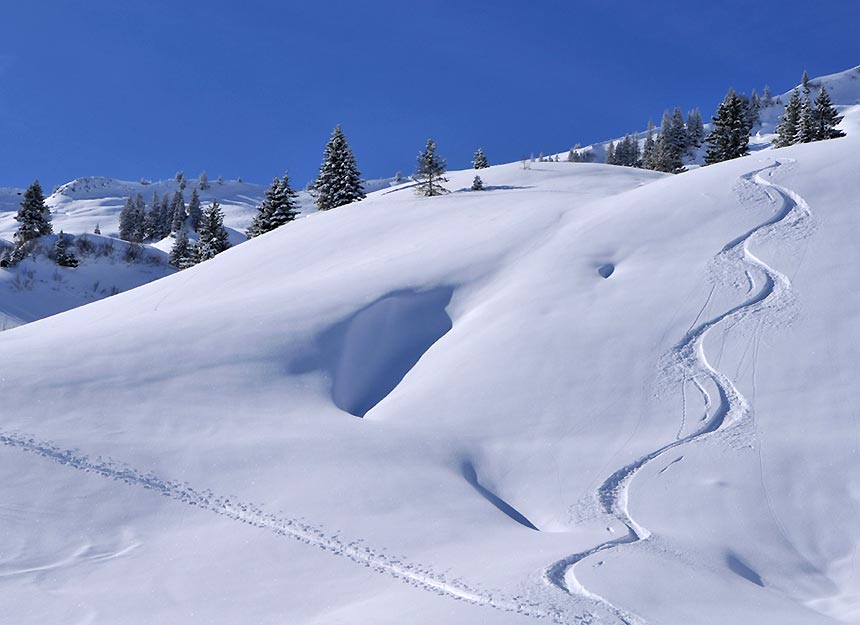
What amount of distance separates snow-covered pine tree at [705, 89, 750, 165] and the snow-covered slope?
84.3 ft

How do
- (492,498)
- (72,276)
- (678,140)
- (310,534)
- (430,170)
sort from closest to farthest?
(310,534), (492,498), (430,170), (72,276), (678,140)

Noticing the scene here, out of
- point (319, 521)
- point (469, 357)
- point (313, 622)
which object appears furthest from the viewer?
point (469, 357)

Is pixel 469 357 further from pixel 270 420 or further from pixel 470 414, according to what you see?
pixel 270 420

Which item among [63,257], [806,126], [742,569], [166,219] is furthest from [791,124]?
[166,219]

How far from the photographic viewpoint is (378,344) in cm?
1380

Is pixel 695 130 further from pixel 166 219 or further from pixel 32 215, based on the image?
pixel 32 215

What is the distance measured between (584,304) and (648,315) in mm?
1298

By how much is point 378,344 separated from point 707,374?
623cm

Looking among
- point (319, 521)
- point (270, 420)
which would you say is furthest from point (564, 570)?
point (270, 420)

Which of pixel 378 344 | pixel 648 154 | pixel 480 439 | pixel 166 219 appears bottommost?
pixel 480 439

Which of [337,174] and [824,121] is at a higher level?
[824,121]

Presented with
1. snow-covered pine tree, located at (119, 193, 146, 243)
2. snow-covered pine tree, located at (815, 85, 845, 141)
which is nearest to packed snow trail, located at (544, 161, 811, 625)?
snow-covered pine tree, located at (815, 85, 845, 141)

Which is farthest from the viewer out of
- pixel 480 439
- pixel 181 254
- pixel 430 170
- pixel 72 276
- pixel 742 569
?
pixel 181 254

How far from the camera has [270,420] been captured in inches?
422
